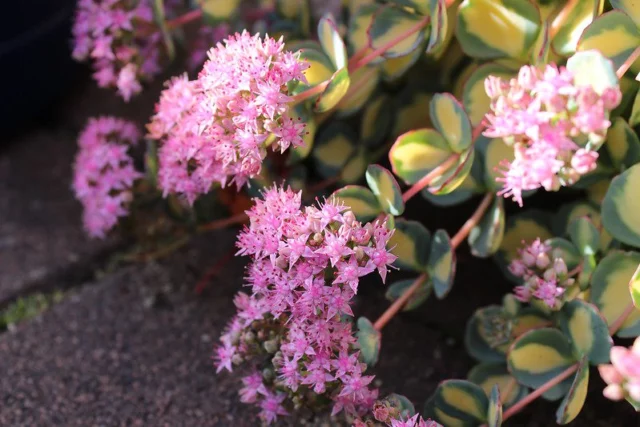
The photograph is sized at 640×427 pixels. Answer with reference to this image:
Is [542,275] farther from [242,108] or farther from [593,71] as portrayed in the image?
[242,108]

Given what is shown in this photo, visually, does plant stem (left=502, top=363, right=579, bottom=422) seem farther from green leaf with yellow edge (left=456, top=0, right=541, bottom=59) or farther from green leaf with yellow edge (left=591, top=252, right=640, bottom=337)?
green leaf with yellow edge (left=456, top=0, right=541, bottom=59)

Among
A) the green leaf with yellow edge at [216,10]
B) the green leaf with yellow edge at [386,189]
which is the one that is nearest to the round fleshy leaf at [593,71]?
the green leaf with yellow edge at [386,189]

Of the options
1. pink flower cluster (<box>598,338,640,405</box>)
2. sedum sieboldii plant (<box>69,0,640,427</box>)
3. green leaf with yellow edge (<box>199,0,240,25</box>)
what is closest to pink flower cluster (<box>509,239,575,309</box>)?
sedum sieboldii plant (<box>69,0,640,427</box>)

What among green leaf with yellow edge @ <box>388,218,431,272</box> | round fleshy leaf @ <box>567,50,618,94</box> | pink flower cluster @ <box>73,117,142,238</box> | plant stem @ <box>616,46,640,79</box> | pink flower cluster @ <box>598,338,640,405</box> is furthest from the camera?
pink flower cluster @ <box>73,117,142,238</box>

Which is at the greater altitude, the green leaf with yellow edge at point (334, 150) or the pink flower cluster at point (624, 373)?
the pink flower cluster at point (624, 373)

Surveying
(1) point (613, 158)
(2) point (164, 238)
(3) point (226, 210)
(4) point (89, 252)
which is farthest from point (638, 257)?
(4) point (89, 252)

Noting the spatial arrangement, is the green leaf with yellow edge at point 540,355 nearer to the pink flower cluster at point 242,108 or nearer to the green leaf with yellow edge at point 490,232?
the green leaf with yellow edge at point 490,232

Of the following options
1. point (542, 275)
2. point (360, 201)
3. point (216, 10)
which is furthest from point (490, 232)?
point (216, 10)

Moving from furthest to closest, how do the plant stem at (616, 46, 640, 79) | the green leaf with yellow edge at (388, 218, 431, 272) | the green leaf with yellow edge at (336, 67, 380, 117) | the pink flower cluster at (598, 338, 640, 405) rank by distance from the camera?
the green leaf with yellow edge at (336, 67, 380, 117), the green leaf with yellow edge at (388, 218, 431, 272), the plant stem at (616, 46, 640, 79), the pink flower cluster at (598, 338, 640, 405)
